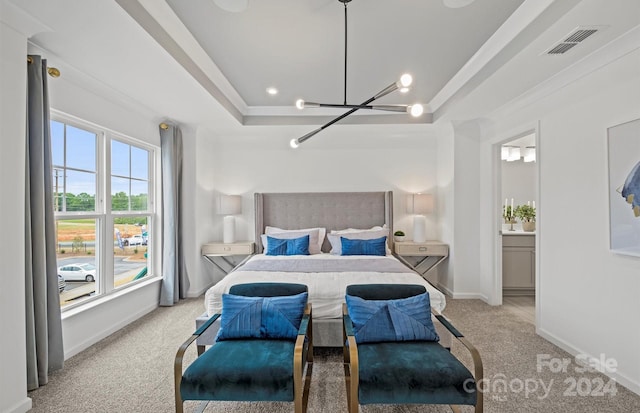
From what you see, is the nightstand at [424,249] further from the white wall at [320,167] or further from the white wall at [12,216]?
the white wall at [12,216]

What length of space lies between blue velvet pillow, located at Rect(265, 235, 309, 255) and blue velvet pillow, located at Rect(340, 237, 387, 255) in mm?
543

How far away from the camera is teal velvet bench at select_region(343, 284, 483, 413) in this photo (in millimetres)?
1720

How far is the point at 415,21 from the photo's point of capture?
96.2 inches

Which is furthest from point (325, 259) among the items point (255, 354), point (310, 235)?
point (255, 354)

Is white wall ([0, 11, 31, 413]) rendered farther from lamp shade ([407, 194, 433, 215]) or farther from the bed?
lamp shade ([407, 194, 433, 215])

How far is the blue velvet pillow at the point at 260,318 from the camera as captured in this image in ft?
7.14

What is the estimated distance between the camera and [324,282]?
2973mm

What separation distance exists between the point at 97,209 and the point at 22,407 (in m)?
1.82

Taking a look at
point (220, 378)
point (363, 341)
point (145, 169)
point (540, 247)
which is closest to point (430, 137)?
point (540, 247)

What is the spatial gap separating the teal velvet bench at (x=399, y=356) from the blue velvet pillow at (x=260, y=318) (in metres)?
0.38

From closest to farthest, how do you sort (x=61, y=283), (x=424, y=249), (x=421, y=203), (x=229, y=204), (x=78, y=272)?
(x=61, y=283) < (x=78, y=272) < (x=424, y=249) < (x=421, y=203) < (x=229, y=204)

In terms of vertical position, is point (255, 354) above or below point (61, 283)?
below

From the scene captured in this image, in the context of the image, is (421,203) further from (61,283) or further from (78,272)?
(61,283)

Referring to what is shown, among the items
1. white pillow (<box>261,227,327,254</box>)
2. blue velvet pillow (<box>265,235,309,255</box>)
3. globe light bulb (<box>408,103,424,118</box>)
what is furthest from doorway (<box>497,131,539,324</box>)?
blue velvet pillow (<box>265,235,309,255</box>)
